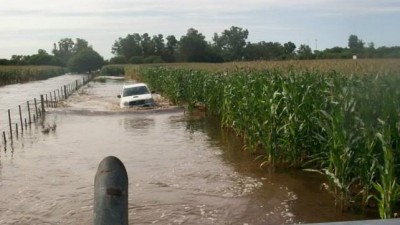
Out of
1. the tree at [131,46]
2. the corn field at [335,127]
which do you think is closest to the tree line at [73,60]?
→ the tree at [131,46]

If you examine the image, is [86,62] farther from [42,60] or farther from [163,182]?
[163,182]

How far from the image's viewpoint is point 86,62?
120m

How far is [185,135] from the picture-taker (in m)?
16.5

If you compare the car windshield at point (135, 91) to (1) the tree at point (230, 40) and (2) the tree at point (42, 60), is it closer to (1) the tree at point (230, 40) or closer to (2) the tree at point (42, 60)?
(1) the tree at point (230, 40)

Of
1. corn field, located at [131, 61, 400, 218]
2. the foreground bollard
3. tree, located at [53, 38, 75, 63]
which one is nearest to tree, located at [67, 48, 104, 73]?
tree, located at [53, 38, 75, 63]

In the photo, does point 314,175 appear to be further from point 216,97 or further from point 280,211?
point 216,97

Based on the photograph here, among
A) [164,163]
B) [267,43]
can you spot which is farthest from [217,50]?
[164,163]

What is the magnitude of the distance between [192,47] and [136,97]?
91482mm

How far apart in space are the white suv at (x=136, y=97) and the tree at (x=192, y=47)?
282 feet

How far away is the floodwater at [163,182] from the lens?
773cm

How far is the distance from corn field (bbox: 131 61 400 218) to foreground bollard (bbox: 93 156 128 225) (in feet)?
15.1

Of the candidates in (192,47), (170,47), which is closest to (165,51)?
(170,47)

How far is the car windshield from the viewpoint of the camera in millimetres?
25823

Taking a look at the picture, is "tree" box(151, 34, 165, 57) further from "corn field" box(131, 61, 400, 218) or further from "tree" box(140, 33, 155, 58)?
"corn field" box(131, 61, 400, 218)
